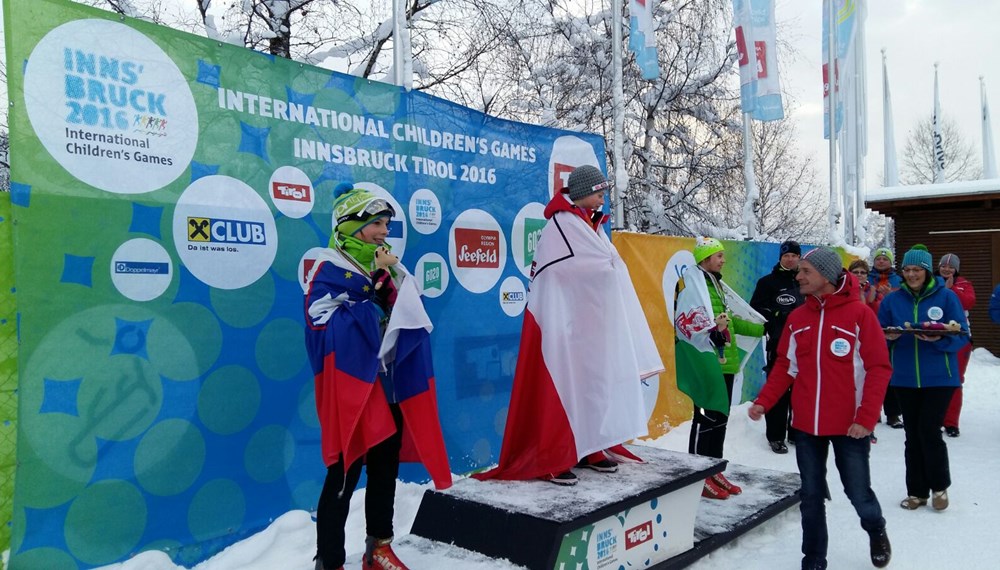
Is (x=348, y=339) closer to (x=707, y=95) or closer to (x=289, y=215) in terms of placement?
(x=289, y=215)

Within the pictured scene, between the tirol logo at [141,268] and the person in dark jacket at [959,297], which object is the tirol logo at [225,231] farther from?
the person in dark jacket at [959,297]

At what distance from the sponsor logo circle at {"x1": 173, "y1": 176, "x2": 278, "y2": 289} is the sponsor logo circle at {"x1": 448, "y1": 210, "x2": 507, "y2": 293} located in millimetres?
1455

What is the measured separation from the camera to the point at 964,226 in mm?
14867

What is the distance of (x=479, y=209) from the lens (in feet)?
16.8

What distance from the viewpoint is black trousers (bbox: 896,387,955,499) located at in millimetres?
4641

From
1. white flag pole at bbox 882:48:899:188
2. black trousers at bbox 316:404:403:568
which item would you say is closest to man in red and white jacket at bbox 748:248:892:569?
black trousers at bbox 316:404:403:568

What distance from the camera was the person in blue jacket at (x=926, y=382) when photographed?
4.65 metres

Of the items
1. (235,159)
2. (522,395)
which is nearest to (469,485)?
(522,395)

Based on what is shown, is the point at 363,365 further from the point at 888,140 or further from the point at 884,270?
the point at 888,140

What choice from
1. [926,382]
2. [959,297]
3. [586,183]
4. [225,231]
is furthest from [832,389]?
[959,297]

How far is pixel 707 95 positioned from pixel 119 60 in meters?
14.2

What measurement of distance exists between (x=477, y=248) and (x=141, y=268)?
2403 mm

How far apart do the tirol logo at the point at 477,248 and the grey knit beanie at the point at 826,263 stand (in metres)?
2.40

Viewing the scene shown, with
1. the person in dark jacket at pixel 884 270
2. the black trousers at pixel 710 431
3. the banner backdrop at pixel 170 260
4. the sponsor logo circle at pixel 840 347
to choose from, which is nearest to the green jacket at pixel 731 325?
the black trousers at pixel 710 431
